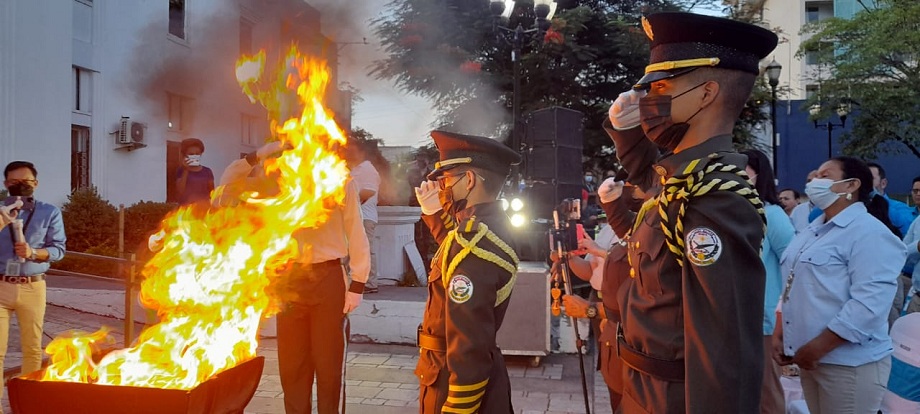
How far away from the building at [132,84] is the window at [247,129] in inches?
0.7

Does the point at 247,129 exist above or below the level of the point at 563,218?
above

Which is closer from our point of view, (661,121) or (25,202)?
(661,121)

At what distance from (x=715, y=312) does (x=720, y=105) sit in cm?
67

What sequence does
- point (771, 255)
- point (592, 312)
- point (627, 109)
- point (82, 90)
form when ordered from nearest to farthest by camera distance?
1. point (627, 109)
2. point (592, 312)
3. point (771, 255)
4. point (82, 90)

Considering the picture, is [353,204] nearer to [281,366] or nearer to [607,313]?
[281,366]

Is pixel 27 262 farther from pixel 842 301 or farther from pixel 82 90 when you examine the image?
pixel 82 90

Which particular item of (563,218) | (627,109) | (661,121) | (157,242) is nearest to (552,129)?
(563,218)

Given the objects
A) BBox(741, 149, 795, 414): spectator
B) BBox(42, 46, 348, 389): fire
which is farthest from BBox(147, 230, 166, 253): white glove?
BBox(741, 149, 795, 414): spectator

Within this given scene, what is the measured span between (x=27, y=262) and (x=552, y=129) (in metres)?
7.25

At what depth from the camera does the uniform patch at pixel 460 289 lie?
292 cm

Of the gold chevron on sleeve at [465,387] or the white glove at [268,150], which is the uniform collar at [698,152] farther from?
the white glove at [268,150]

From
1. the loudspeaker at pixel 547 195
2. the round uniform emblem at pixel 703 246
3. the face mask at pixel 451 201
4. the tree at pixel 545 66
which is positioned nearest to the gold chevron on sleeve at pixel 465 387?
the face mask at pixel 451 201

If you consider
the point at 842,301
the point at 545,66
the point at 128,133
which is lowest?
the point at 842,301

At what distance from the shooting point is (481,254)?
10.0 ft
